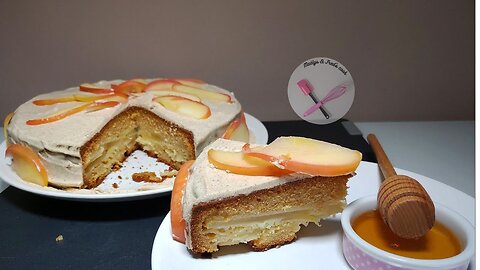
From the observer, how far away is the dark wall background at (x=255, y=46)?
1852mm

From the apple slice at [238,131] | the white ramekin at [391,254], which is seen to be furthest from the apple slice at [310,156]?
the apple slice at [238,131]

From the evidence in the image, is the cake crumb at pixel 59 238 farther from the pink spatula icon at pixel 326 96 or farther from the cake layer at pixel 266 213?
the pink spatula icon at pixel 326 96

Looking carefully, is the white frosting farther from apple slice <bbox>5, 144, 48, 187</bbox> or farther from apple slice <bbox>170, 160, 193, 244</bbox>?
apple slice <bbox>5, 144, 48, 187</bbox>

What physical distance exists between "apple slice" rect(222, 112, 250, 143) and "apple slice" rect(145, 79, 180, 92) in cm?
37

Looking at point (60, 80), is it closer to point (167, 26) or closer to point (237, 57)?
point (167, 26)

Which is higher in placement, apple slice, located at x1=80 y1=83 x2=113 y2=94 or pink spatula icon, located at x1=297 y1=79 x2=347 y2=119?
pink spatula icon, located at x1=297 y1=79 x2=347 y2=119

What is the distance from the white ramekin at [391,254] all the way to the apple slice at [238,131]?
73cm

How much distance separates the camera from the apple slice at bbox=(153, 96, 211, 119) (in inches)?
79.7

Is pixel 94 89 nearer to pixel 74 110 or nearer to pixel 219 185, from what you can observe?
pixel 74 110

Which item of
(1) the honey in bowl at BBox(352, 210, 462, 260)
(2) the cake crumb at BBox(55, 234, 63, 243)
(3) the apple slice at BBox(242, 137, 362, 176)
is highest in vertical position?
(3) the apple slice at BBox(242, 137, 362, 176)

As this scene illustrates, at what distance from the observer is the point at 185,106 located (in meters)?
2.08

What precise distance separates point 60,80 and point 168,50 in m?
0.54

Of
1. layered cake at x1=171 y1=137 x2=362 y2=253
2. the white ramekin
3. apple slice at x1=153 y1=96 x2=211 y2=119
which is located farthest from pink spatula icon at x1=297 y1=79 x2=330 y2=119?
apple slice at x1=153 y1=96 x2=211 y2=119

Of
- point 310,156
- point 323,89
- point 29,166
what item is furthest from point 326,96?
point 29,166
